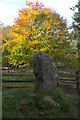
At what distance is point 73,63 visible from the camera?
1338cm

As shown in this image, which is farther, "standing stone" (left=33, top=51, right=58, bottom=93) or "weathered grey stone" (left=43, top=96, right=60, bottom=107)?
"standing stone" (left=33, top=51, right=58, bottom=93)

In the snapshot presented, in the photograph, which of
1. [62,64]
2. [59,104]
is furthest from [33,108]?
[62,64]

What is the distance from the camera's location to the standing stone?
6309 millimetres

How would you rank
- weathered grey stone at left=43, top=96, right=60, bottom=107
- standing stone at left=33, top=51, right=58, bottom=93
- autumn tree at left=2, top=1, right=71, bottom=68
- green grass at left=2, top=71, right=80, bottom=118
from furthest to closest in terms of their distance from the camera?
autumn tree at left=2, top=1, right=71, bottom=68
standing stone at left=33, top=51, right=58, bottom=93
weathered grey stone at left=43, top=96, right=60, bottom=107
green grass at left=2, top=71, right=80, bottom=118

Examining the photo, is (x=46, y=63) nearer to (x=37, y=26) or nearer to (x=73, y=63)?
(x=37, y=26)

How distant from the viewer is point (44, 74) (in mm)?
6320

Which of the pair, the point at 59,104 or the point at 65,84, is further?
the point at 65,84

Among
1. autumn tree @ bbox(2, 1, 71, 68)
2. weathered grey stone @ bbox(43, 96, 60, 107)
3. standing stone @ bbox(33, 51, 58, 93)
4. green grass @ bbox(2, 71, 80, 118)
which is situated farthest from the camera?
autumn tree @ bbox(2, 1, 71, 68)

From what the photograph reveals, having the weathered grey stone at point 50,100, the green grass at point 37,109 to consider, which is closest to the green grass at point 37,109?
the green grass at point 37,109

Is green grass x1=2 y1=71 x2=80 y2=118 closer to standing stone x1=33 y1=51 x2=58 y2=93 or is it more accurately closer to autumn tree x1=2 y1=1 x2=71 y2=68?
standing stone x1=33 y1=51 x2=58 y2=93

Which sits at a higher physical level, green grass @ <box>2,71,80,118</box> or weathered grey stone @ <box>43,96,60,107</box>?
weathered grey stone @ <box>43,96,60,107</box>

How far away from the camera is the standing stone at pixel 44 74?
20.7ft

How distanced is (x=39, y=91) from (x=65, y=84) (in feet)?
15.5

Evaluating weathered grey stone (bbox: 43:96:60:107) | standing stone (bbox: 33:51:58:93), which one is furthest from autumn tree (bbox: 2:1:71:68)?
weathered grey stone (bbox: 43:96:60:107)
